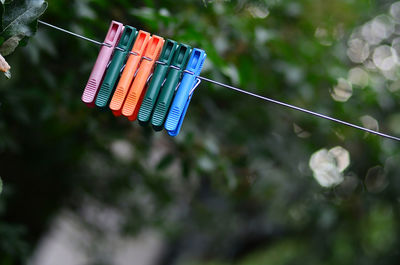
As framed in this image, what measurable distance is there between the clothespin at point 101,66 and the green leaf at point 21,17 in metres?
0.21

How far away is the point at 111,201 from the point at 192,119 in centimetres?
195

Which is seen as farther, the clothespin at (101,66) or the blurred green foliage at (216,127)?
the blurred green foliage at (216,127)

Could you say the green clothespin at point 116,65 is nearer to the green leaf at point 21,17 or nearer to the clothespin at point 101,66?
the clothespin at point 101,66

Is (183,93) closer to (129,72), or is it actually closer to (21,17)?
(129,72)

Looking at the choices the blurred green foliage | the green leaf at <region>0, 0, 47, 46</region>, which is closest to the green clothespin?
the green leaf at <region>0, 0, 47, 46</region>

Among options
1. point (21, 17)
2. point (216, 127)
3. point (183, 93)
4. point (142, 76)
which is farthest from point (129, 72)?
point (216, 127)

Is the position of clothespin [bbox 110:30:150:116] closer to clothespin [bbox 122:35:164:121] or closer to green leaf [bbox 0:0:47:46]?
clothespin [bbox 122:35:164:121]

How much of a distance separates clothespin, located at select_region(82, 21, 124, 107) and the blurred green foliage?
0.54 meters

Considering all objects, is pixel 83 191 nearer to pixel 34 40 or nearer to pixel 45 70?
pixel 45 70

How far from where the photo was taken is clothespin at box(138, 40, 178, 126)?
1567 millimetres

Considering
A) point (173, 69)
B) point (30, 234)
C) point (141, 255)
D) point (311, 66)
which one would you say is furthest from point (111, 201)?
point (141, 255)

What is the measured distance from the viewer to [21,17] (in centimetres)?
150

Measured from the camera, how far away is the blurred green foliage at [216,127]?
105 inches

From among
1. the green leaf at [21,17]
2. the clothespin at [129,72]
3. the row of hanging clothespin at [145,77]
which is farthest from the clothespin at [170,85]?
the green leaf at [21,17]
